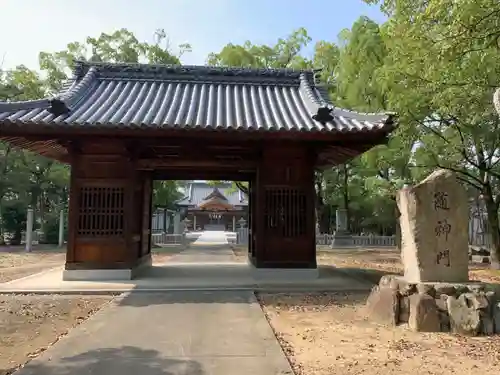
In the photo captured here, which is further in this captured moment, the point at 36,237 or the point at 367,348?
the point at 36,237

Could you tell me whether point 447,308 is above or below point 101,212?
below

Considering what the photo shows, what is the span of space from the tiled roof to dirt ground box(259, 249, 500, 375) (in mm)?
4339

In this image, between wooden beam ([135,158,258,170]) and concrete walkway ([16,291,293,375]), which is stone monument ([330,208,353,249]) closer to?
wooden beam ([135,158,258,170])

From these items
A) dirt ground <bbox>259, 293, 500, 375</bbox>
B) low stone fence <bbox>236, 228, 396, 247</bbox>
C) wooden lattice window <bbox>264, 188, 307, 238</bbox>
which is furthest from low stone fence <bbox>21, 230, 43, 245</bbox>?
dirt ground <bbox>259, 293, 500, 375</bbox>

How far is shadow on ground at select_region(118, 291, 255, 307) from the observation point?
25.9 ft

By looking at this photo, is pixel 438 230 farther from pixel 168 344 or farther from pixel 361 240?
pixel 361 240

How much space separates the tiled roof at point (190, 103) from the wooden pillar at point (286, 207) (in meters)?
0.97

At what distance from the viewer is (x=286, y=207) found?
426 inches

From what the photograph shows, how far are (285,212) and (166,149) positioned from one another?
3453 mm

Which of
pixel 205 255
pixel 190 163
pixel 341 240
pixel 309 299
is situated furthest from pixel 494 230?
pixel 341 240

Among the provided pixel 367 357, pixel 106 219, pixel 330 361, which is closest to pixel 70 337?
pixel 330 361

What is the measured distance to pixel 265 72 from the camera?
14141mm

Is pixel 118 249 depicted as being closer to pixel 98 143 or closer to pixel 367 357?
pixel 98 143

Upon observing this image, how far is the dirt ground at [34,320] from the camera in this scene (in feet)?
16.3
